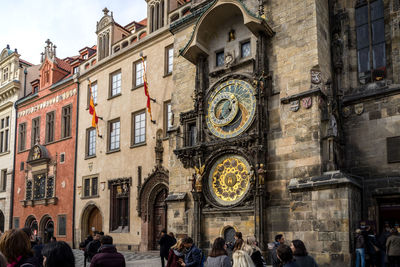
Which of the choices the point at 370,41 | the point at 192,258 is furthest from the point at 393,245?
the point at 370,41

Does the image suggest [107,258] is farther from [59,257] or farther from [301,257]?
[301,257]

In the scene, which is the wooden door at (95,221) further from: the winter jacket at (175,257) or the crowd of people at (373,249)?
the winter jacket at (175,257)

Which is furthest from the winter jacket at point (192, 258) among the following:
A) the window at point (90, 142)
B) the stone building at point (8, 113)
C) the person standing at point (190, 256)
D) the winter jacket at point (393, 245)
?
the stone building at point (8, 113)

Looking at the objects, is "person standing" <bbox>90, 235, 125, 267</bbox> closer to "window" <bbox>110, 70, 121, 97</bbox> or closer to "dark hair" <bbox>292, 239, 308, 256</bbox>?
"dark hair" <bbox>292, 239, 308, 256</bbox>

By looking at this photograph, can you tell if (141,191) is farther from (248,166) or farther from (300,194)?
(300,194)

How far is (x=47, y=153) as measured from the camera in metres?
28.6

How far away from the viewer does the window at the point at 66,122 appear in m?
27.8

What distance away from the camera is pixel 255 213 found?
13789mm

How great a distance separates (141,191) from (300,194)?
33.1 ft

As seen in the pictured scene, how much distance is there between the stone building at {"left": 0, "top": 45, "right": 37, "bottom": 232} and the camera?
3216 centimetres

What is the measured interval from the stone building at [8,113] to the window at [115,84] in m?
12.0

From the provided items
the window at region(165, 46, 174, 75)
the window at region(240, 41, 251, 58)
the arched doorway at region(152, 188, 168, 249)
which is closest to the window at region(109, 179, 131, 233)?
the arched doorway at region(152, 188, 168, 249)

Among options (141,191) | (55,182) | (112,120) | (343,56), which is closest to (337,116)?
(343,56)

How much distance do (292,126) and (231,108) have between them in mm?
2501
